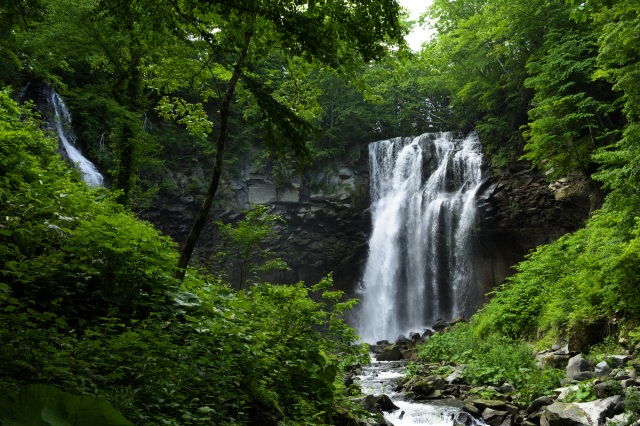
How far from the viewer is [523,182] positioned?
19.9 meters

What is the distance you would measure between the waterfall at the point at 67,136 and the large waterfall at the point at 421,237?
47.6 feet

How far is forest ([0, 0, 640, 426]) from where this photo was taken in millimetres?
3201

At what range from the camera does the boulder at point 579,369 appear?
806cm

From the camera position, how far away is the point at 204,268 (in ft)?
29.9

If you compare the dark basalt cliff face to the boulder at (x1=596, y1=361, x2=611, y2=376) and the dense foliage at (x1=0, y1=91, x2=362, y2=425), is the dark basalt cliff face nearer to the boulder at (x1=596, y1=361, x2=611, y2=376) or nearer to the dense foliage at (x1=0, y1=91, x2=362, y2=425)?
the boulder at (x1=596, y1=361, x2=611, y2=376)

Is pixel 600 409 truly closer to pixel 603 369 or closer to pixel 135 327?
pixel 603 369

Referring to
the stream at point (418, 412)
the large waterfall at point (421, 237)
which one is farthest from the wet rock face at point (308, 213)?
the stream at point (418, 412)

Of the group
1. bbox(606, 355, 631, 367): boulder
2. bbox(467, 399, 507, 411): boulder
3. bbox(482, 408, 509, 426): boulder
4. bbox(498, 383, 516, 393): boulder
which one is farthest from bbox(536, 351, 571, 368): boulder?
bbox(482, 408, 509, 426): boulder

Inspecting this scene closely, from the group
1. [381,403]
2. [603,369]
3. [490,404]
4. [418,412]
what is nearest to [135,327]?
[381,403]

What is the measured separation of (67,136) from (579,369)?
19.1 m

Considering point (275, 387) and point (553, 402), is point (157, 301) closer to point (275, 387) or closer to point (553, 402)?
point (275, 387)

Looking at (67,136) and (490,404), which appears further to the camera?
(67,136)

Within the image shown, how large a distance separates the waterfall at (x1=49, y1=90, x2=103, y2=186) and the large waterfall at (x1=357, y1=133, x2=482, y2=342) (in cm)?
1450

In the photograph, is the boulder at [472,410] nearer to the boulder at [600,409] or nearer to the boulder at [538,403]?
the boulder at [538,403]
